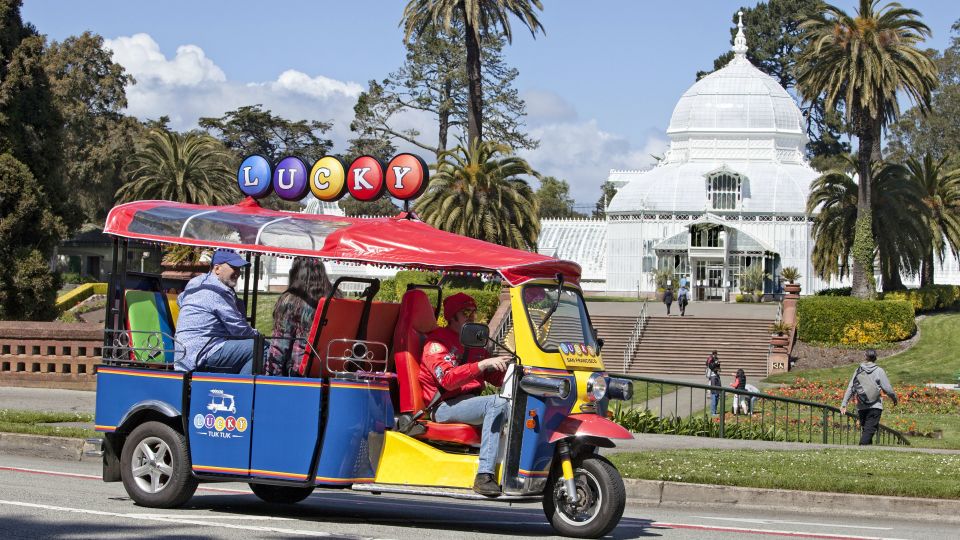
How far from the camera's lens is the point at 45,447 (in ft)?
57.4

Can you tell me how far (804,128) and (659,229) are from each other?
16483 millimetres

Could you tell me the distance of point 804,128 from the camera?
94812mm

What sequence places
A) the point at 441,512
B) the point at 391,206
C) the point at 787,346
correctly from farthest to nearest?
the point at 391,206, the point at 787,346, the point at 441,512

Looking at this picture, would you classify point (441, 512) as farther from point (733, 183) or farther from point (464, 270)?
point (733, 183)

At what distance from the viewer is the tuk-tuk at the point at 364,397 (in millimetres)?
11297

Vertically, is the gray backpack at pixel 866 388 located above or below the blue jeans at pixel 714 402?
above

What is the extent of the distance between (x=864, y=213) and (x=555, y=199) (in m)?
77.4

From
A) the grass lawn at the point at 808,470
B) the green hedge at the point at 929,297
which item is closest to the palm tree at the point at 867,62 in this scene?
the green hedge at the point at 929,297

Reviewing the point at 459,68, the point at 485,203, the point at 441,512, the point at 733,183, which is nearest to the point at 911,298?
the point at 485,203

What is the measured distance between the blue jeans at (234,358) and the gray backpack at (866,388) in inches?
546

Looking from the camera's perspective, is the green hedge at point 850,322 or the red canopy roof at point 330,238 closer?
the red canopy roof at point 330,238

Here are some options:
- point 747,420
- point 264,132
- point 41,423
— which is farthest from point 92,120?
point 41,423

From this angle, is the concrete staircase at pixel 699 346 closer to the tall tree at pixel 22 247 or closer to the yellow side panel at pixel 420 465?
the tall tree at pixel 22 247

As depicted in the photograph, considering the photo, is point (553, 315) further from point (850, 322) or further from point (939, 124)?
point (939, 124)
